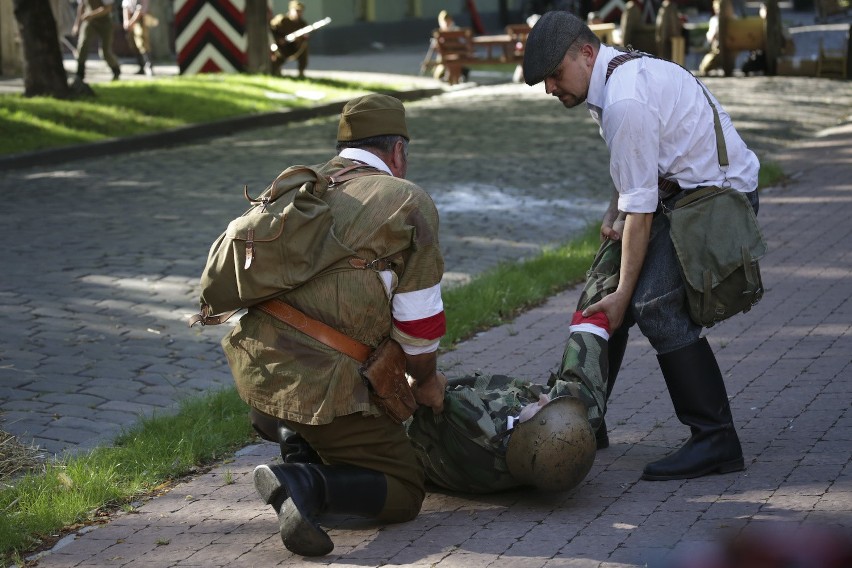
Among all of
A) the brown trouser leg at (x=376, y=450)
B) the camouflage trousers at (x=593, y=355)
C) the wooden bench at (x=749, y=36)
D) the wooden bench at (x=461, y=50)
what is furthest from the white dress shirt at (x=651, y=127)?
the wooden bench at (x=749, y=36)

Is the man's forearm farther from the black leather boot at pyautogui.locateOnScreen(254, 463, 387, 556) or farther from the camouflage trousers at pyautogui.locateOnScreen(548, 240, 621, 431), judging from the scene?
the black leather boot at pyautogui.locateOnScreen(254, 463, 387, 556)

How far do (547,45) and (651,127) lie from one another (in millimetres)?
423

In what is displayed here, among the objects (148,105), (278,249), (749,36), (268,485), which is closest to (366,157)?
(278,249)

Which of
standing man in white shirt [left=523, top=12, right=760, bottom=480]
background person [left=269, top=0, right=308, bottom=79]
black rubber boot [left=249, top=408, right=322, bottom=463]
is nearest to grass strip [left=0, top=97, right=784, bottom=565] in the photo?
black rubber boot [left=249, top=408, right=322, bottom=463]

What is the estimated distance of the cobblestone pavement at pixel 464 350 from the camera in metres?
4.03

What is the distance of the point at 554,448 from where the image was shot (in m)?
4.07

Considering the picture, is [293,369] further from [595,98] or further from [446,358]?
[446,358]

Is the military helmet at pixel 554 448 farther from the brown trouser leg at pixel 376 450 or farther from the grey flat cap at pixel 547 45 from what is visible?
the grey flat cap at pixel 547 45

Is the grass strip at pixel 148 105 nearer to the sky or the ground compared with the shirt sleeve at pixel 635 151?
nearer to the ground

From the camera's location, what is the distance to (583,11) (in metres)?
39.4

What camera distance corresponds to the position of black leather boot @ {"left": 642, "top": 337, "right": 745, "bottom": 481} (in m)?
4.34

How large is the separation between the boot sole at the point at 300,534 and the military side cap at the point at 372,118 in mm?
1187

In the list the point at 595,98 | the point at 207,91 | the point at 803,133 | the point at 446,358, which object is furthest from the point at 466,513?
the point at 207,91

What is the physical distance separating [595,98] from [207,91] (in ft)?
47.0
